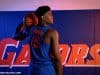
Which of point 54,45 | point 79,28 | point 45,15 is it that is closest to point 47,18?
point 45,15

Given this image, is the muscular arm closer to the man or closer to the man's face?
the man

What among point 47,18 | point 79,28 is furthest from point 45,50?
point 79,28

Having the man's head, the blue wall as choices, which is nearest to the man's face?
the man's head

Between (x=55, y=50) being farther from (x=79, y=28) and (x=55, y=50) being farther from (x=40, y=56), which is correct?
(x=79, y=28)

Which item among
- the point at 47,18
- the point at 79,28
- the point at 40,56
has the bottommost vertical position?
the point at 79,28

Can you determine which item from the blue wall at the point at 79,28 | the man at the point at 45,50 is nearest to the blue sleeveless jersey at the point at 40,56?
the man at the point at 45,50

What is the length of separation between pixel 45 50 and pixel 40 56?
63mm

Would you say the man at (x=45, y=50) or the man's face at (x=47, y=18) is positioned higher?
the man's face at (x=47, y=18)

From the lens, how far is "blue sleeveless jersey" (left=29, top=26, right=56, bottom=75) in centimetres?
220

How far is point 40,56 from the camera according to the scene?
7.22 ft

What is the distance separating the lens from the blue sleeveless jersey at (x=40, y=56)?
220 cm

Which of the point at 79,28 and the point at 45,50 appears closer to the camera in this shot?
the point at 45,50

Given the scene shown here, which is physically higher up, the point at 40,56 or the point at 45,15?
the point at 45,15

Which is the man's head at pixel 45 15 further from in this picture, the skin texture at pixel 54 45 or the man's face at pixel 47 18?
the skin texture at pixel 54 45
